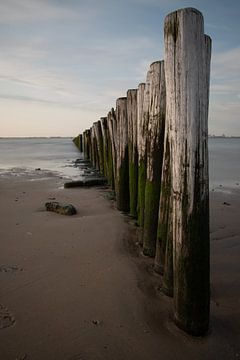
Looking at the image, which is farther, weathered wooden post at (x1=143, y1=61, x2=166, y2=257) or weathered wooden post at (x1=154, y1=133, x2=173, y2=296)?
weathered wooden post at (x1=143, y1=61, x2=166, y2=257)

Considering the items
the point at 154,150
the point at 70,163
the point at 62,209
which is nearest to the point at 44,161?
the point at 70,163

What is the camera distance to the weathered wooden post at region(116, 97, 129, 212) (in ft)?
16.5

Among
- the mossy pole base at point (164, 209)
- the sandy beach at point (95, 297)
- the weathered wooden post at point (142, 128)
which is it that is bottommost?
the sandy beach at point (95, 297)

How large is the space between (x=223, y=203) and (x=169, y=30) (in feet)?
16.6

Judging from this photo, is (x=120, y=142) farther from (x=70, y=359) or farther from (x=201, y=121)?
(x=70, y=359)

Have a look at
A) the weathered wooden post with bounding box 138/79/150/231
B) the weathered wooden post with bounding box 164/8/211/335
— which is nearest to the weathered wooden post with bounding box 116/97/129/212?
the weathered wooden post with bounding box 138/79/150/231

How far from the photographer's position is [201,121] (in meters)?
2.10

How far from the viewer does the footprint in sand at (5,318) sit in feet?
7.24

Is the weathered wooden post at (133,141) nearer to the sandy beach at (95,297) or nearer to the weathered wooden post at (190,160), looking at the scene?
the sandy beach at (95,297)

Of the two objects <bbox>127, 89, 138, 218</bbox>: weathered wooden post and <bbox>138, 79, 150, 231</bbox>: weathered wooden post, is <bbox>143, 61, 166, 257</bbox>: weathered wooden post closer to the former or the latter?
<bbox>138, 79, 150, 231</bbox>: weathered wooden post

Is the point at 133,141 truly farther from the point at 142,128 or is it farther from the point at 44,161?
the point at 44,161

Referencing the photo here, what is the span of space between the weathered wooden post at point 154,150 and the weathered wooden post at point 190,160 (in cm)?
84

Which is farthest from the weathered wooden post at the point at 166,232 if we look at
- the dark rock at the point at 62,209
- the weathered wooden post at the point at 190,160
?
the dark rock at the point at 62,209

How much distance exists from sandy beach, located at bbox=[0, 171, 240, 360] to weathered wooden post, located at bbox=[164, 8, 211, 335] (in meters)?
0.23
